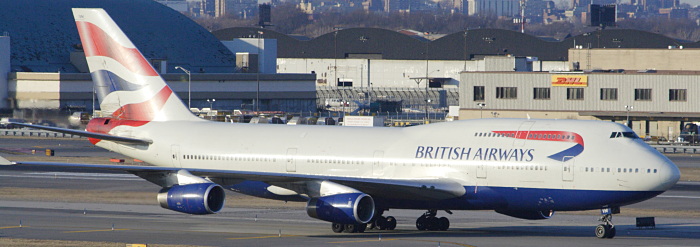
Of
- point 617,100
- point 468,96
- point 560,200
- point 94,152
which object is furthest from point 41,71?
point 560,200

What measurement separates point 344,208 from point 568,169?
27.8 feet

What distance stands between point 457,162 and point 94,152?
5773 cm

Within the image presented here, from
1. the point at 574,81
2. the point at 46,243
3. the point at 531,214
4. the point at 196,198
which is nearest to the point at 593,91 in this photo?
the point at 574,81

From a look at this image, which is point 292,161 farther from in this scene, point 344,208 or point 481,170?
point 481,170

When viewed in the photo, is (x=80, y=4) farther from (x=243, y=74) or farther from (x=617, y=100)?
(x=617, y=100)

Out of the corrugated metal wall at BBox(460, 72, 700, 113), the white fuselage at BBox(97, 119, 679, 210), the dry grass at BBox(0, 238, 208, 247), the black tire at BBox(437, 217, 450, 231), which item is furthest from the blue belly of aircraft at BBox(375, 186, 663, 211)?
the corrugated metal wall at BBox(460, 72, 700, 113)

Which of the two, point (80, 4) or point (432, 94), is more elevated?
point (80, 4)

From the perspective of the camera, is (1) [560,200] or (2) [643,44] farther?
(2) [643,44]

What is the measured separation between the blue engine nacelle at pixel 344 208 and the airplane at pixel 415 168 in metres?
0.04

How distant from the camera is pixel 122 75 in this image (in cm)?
4628

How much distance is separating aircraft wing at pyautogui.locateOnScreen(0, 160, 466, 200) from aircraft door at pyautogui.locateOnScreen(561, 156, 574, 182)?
3890mm

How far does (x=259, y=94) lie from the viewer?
466ft

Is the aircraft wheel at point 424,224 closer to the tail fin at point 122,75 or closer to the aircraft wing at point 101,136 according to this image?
the tail fin at point 122,75

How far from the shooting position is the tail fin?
4603 cm
